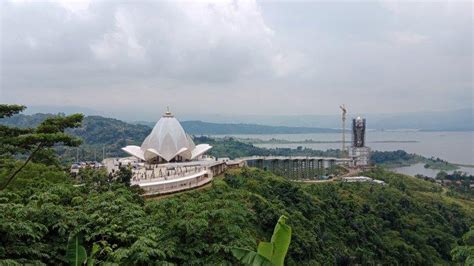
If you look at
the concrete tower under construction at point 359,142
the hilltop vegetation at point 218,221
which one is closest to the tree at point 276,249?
the hilltop vegetation at point 218,221

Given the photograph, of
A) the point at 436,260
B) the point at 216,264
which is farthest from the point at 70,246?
the point at 436,260

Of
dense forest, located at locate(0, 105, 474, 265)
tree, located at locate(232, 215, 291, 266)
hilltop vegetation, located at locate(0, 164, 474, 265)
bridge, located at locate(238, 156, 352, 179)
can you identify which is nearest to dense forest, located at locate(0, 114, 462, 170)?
bridge, located at locate(238, 156, 352, 179)

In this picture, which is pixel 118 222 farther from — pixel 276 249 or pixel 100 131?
pixel 100 131

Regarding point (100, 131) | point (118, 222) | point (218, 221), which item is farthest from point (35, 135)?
point (100, 131)

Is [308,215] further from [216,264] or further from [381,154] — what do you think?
[381,154]

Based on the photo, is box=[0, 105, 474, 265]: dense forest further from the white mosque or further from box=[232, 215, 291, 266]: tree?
the white mosque
